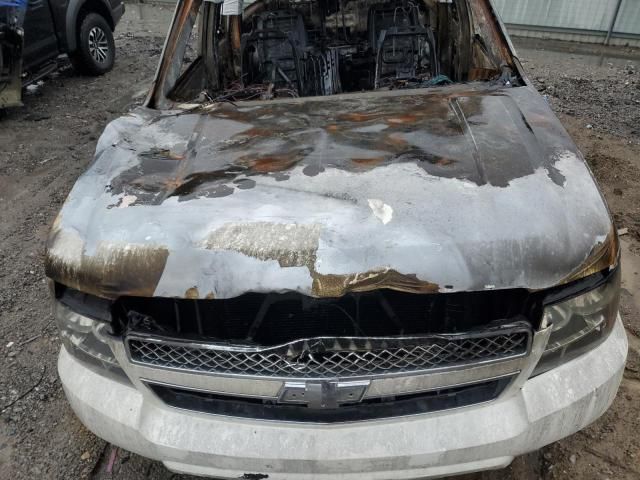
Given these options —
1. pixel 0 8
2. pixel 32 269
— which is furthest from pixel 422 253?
Result: pixel 0 8

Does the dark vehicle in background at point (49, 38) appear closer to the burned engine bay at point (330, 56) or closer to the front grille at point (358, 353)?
the burned engine bay at point (330, 56)

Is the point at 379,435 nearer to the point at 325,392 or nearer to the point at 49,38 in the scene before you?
the point at 325,392

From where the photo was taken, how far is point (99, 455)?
2.14 m

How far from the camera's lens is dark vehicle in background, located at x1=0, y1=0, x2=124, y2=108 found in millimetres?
5035

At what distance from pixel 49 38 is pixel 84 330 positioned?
5.63 m

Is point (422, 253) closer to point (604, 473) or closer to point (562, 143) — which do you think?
point (562, 143)

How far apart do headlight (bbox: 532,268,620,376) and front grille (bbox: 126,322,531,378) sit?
0.12 metres

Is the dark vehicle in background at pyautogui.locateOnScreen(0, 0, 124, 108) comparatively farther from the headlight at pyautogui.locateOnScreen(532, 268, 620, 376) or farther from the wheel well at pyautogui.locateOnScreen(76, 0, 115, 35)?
the headlight at pyautogui.locateOnScreen(532, 268, 620, 376)

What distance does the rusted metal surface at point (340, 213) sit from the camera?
134 centimetres

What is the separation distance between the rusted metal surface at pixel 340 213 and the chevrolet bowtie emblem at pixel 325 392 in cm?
26

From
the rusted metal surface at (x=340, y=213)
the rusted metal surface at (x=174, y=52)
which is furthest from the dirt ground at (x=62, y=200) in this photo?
the rusted metal surface at (x=174, y=52)

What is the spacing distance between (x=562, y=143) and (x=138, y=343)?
154 cm

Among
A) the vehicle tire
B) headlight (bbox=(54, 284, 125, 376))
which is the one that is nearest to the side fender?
the vehicle tire

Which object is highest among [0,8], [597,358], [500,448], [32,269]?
[0,8]
